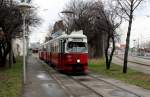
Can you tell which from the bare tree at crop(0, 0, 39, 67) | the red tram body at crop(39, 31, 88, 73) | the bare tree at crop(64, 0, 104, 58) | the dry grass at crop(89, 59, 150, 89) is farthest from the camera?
the bare tree at crop(64, 0, 104, 58)

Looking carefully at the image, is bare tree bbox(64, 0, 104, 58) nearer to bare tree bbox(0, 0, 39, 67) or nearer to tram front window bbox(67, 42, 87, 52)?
bare tree bbox(0, 0, 39, 67)

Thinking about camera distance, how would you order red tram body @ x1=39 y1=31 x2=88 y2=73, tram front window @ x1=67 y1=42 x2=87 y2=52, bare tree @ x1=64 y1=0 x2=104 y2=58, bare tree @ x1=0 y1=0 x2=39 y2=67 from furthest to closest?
bare tree @ x1=64 y1=0 x2=104 y2=58, bare tree @ x1=0 y1=0 x2=39 y2=67, tram front window @ x1=67 y1=42 x2=87 y2=52, red tram body @ x1=39 y1=31 x2=88 y2=73

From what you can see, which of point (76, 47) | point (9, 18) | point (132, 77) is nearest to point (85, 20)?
point (9, 18)

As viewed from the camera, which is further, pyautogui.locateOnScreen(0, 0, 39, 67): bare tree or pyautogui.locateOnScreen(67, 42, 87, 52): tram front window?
pyautogui.locateOnScreen(0, 0, 39, 67): bare tree

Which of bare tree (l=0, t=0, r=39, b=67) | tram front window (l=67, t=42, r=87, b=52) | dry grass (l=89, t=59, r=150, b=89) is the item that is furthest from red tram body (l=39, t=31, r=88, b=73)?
bare tree (l=0, t=0, r=39, b=67)

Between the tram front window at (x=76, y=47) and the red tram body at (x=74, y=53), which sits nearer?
the red tram body at (x=74, y=53)

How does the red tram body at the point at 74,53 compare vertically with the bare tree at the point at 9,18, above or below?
below

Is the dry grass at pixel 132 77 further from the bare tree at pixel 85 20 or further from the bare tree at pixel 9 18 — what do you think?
the bare tree at pixel 85 20

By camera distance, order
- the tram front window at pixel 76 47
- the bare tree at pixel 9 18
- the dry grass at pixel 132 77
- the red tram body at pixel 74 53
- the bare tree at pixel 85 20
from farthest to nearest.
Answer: the bare tree at pixel 85 20 → the bare tree at pixel 9 18 → the tram front window at pixel 76 47 → the red tram body at pixel 74 53 → the dry grass at pixel 132 77

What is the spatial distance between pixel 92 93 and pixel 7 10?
20858 mm

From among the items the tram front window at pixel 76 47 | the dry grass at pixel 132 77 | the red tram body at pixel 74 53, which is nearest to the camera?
the dry grass at pixel 132 77

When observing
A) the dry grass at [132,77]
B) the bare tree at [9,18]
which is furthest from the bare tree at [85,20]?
the dry grass at [132,77]

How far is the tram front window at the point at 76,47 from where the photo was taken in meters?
35.1

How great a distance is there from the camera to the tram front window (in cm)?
3512
